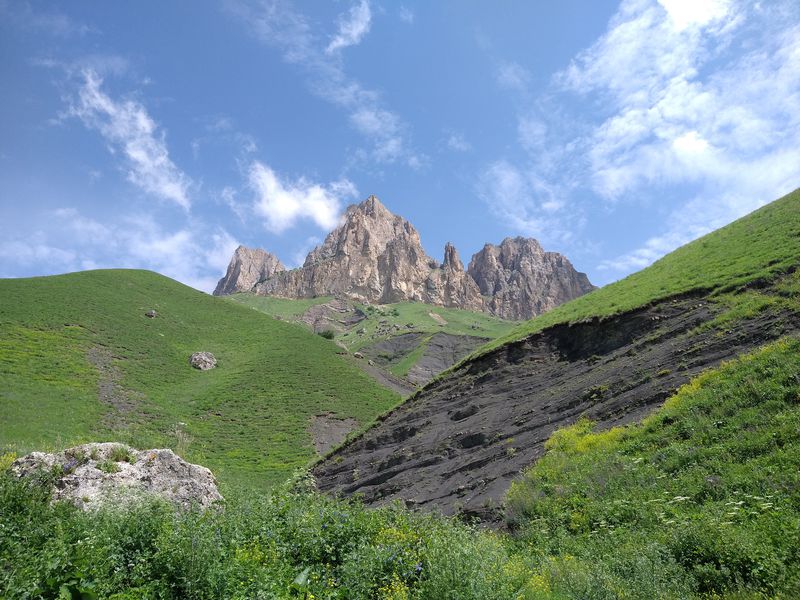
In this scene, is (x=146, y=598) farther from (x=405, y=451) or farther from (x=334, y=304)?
(x=334, y=304)

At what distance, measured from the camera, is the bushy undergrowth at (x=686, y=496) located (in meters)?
6.62

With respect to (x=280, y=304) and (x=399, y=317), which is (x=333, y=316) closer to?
(x=280, y=304)

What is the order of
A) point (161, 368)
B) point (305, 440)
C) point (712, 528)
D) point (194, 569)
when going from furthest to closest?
point (161, 368), point (305, 440), point (712, 528), point (194, 569)

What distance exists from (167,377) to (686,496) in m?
49.9

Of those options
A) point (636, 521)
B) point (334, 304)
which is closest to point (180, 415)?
point (636, 521)

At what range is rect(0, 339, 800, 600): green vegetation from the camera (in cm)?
608

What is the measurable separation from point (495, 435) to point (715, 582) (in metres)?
14.0

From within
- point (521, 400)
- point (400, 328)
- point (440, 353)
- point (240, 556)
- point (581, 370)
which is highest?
point (400, 328)

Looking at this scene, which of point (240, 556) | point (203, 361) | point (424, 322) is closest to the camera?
point (240, 556)

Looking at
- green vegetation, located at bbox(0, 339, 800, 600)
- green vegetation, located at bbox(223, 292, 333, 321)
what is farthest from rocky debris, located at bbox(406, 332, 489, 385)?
green vegetation, located at bbox(0, 339, 800, 600)

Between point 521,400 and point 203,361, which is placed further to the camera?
point 203,361

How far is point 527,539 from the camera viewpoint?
11227mm

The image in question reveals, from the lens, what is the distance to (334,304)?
582 ft

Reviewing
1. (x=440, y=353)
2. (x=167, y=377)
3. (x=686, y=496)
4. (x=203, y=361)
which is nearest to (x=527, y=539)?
(x=686, y=496)
